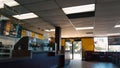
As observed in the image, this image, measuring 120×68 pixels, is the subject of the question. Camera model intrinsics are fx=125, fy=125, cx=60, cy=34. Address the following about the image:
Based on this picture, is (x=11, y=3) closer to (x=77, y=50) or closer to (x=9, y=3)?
(x=9, y=3)

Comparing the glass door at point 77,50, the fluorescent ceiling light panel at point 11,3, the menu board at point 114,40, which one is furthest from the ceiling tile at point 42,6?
the menu board at point 114,40

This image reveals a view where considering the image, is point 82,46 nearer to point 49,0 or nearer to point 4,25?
point 4,25

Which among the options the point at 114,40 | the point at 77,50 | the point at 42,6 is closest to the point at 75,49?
the point at 77,50

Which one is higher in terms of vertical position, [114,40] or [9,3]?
[9,3]

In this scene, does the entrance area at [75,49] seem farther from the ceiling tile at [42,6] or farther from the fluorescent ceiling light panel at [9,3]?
the fluorescent ceiling light panel at [9,3]

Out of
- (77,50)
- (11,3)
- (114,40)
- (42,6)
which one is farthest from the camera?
(77,50)

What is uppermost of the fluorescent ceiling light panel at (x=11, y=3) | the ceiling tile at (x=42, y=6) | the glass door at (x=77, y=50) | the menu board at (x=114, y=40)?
the fluorescent ceiling light panel at (x=11, y=3)

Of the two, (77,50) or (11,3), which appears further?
(77,50)

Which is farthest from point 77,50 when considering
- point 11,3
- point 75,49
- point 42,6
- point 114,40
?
point 11,3

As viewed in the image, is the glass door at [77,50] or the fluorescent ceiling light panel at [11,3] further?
the glass door at [77,50]

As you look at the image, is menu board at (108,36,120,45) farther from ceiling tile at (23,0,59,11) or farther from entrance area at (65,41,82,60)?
ceiling tile at (23,0,59,11)

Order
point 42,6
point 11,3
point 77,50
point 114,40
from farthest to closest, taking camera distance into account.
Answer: point 77,50
point 114,40
point 42,6
point 11,3

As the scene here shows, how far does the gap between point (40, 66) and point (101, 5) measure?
3.76 meters

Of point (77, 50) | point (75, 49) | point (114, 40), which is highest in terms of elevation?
point (114, 40)
